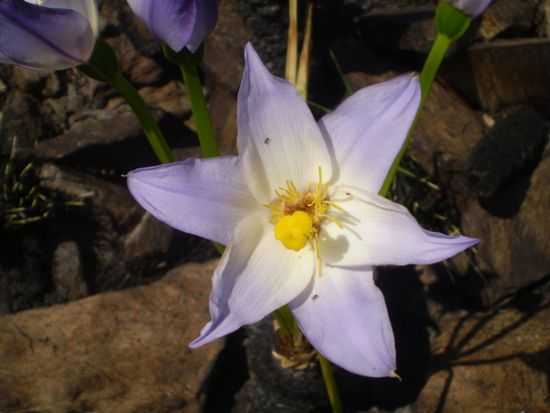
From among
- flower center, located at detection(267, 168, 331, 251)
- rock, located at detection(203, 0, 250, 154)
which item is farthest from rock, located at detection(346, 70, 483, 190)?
flower center, located at detection(267, 168, 331, 251)

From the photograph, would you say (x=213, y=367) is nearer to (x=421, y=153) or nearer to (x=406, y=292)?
(x=406, y=292)

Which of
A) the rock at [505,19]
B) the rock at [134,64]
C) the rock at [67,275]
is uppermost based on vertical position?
the rock at [505,19]

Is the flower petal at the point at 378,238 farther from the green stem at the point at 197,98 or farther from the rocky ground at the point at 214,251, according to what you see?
the rocky ground at the point at 214,251

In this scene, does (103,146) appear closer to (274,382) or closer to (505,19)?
(274,382)

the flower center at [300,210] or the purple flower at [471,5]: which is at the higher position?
the purple flower at [471,5]

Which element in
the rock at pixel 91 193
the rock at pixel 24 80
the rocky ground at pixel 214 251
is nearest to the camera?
the rocky ground at pixel 214 251

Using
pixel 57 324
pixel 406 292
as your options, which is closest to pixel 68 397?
pixel 57 324

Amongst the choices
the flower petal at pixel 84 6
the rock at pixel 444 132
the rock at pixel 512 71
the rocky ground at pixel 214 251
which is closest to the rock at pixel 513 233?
the rocky ground at pixel 214 251

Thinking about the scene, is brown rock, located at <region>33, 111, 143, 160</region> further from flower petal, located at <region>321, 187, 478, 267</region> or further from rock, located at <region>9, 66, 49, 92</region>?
flower petal, located at <region>321, 187, 478, 267</region>
